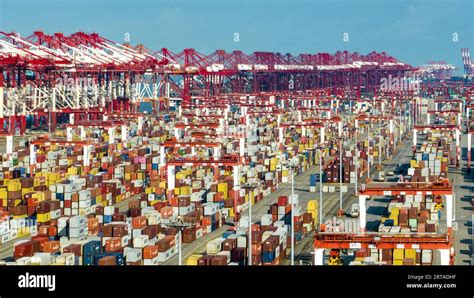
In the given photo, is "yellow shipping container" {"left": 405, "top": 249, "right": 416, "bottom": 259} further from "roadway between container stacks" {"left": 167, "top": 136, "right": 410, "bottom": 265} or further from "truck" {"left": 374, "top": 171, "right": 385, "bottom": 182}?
"truck" {"left": 374, "top": 171, "right": 385, "bottom": 182}

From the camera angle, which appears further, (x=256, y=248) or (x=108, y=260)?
(x=256, y=248)

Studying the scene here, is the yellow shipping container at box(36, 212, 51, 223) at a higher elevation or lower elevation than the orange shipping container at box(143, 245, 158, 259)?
higher

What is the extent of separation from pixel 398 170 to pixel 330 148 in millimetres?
15200

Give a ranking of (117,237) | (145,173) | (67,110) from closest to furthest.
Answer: (117,237) < (145,173) < (67,110)

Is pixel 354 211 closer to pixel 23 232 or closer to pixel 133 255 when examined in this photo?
pixel 133 255

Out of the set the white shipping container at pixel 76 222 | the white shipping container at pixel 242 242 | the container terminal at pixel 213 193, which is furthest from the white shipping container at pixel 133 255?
the white shipping container at pixel 76 222

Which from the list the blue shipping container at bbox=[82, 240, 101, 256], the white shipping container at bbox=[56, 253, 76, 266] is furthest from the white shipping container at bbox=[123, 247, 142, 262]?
the white shipping container at bbox=[56, 253, 76, 266]

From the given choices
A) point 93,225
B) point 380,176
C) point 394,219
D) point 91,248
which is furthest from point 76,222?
point 380,176

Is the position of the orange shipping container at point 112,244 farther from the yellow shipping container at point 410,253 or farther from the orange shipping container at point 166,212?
the yellow shipping container at point 410,253

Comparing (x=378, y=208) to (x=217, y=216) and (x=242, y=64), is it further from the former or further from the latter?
(x=242, y=64)
